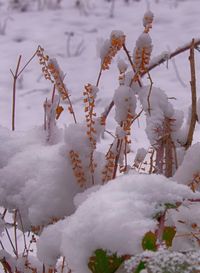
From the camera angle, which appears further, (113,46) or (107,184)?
(113,46)

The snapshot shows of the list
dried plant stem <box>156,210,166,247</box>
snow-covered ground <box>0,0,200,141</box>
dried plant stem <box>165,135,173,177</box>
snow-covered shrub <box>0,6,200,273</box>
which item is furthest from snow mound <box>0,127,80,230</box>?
snow-covered ground <box>0,0,200,141</box>

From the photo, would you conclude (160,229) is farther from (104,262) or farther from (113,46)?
(113,46)

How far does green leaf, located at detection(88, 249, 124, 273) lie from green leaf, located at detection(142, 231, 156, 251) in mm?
45

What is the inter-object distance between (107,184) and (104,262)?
163 millimetres

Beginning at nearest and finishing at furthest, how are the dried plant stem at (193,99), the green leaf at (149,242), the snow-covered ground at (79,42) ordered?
1. the green leaf at (149,242)
2. the dried plant stem at (193,99)
3. the snow-covered ground at (79,42)

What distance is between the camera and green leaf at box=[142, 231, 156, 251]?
2.15 ft

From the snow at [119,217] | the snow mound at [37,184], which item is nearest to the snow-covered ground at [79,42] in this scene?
the snow mound at [37,184]

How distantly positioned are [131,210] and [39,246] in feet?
0.83

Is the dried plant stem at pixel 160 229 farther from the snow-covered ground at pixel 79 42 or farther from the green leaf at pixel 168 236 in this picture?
the snow-covered ground at pixel 79 42

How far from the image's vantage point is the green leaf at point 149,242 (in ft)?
2.15

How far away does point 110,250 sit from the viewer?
0.68 metres

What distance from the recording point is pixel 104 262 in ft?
2.24

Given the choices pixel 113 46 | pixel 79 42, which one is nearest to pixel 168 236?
pixel 113 46

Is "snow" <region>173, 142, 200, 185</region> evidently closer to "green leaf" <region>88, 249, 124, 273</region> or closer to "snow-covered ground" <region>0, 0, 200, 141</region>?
"green leaf" <region>88, 249, 124, 273</region>
